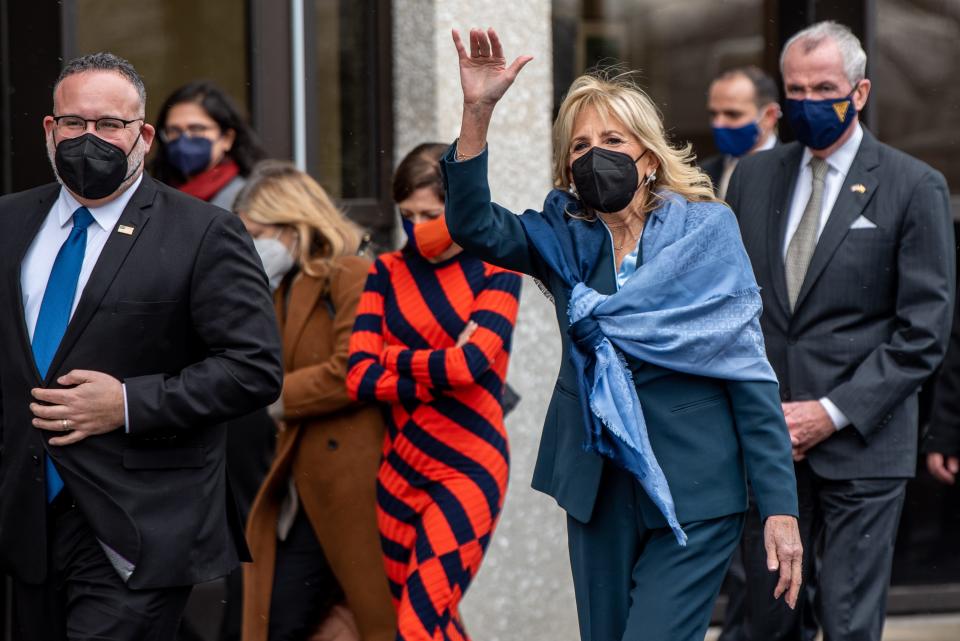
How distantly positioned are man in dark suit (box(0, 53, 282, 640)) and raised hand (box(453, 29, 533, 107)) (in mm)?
827

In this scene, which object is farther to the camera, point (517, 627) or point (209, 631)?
point (517, 627)

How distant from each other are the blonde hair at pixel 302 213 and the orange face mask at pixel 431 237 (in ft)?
1.52

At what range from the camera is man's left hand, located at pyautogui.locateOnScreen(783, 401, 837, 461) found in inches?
203

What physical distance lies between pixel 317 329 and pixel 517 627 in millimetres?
1816

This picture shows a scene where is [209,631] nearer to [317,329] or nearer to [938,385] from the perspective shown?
[317,329]

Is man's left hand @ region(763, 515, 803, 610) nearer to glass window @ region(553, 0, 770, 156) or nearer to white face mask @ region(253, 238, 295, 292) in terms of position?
white face mask @ region(253, 238, 295, 292)

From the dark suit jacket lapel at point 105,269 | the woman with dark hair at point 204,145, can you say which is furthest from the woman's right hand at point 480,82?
the woman with dark hair at point 204,145

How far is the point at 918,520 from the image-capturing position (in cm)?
783

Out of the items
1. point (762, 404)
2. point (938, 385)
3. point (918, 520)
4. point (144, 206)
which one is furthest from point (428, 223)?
point (918, 520)

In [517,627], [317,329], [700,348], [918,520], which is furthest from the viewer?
[918,520]

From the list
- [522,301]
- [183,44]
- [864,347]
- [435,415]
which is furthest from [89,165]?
[183,44]

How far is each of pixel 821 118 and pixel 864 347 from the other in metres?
0.76

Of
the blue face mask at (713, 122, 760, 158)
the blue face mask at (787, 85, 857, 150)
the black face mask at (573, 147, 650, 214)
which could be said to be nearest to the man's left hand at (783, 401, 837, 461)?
the blue face mask at (787, 85, 857, 150)

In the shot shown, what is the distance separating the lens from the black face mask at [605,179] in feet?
13.5
